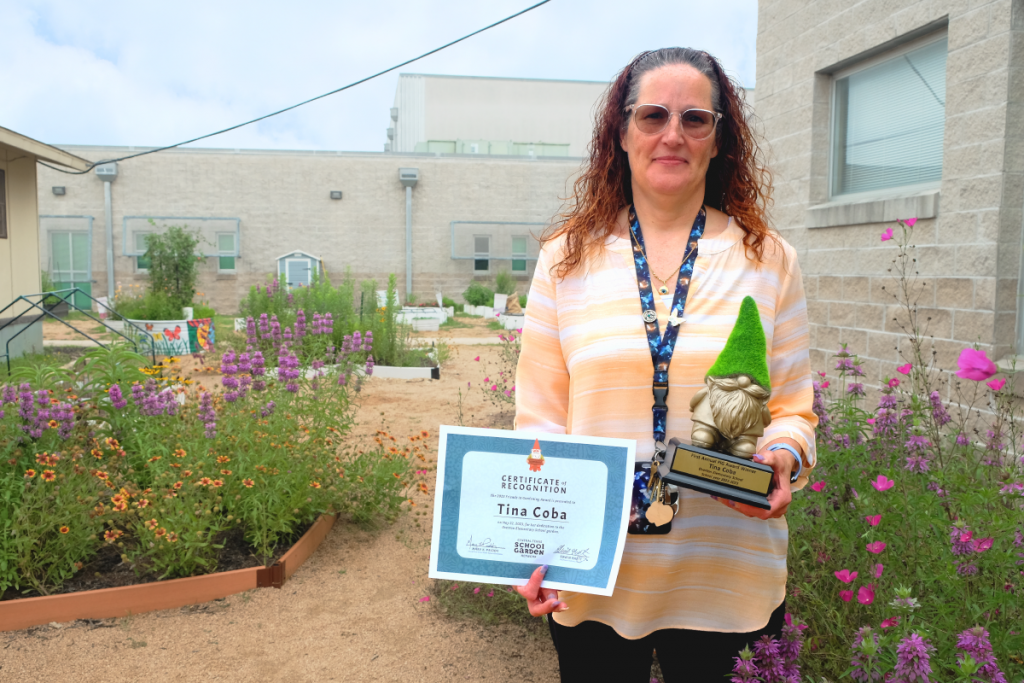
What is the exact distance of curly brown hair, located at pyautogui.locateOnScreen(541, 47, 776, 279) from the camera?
1650mm

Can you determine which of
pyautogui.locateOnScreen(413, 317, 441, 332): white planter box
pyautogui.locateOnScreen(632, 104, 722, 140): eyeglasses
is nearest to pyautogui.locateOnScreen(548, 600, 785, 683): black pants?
pyautogui.locateOnScreen(632, 104, 722, 140): eyeglasses

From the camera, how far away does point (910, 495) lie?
279 cm

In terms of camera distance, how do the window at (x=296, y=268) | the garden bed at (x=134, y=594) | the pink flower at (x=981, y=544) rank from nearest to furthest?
the pink flower at (x=981, y=544)
the garden bed at (x=134, y=594)
the window at (x=296, y=268)

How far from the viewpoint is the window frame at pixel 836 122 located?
16.9 ft

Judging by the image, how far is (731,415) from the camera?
1.37 metres

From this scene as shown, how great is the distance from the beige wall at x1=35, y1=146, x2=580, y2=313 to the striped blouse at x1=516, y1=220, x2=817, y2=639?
2191 cm

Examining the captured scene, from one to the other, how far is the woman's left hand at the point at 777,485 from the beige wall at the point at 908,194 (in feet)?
12.6

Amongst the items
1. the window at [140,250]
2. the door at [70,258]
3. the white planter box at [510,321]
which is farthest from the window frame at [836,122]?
the door at [70,258]

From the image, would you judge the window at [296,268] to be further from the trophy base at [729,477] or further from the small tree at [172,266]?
the trophy base at [729,477]

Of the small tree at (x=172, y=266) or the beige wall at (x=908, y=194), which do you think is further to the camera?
the small tree at (x=172, y=266)

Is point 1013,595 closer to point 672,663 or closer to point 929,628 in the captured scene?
point 929,628

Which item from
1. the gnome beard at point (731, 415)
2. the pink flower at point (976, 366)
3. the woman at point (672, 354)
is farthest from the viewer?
the pink flower at point (976, 366)

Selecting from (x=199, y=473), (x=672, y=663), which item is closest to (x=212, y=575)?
(x=199, y=473)
